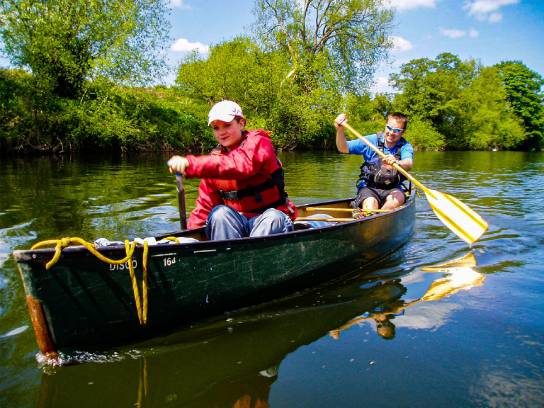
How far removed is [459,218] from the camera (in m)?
5.40

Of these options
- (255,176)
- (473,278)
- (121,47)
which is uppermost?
(121,47)

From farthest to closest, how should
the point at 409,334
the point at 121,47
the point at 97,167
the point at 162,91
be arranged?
the point at 162,91
the point at 121,47
the point at 97,167
the point at 409,334

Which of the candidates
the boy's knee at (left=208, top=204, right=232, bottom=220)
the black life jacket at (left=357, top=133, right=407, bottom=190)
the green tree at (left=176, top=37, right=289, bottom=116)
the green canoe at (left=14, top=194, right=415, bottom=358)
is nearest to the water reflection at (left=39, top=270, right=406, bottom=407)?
the green canoe at (left=14, top=194, right=415, bottom=358)

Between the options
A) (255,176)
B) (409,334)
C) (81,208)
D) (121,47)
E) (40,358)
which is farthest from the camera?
(121,47)

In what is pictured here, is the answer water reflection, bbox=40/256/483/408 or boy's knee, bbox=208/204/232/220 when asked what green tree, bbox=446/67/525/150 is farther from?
boy's knee, bbox=208/204/232/220

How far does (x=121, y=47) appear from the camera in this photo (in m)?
17.4

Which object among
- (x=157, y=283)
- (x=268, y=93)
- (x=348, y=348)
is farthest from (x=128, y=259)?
(x=268, y=93)

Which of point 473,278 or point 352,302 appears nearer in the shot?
point 352,302

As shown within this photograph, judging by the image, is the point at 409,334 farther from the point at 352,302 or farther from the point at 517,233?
the point at 517,233

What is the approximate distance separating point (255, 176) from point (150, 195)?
5.83 metres

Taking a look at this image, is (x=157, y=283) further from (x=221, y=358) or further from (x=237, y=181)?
(x=237, y=181)

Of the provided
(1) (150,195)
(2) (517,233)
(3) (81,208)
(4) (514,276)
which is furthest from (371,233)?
(1) (150,195)

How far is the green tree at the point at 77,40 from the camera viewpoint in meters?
15.9

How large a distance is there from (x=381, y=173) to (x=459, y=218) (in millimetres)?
1098
